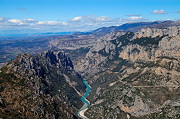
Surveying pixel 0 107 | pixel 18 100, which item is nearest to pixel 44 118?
pixel 18 100

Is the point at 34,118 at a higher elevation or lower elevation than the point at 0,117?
lower

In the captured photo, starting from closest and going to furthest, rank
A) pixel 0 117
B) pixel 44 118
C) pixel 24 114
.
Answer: pixel 0 117
pixel 24 114
pixel 44 118

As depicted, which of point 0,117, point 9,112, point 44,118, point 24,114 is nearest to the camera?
point 0,117

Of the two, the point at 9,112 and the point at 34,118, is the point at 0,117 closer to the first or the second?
the point at 9,112

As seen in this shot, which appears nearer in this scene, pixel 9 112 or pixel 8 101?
pixel 9 112

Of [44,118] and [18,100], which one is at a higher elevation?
[18,100]

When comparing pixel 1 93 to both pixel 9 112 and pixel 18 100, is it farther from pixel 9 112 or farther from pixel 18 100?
pixel 9 112

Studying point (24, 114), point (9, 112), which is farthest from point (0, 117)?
point (24, 114)

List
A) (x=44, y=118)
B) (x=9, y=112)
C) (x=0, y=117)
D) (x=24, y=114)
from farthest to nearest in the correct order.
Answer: (x=44, y=118) → (x=24, y=114) → (x=9, y=112) → (x=0, y=117)

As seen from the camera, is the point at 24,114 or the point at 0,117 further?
the point at 24,114
